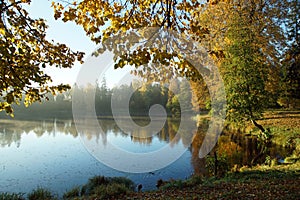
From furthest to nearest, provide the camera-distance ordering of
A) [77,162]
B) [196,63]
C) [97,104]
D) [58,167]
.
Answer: [97,104]
[77,162]
[58,167]
[196,63]

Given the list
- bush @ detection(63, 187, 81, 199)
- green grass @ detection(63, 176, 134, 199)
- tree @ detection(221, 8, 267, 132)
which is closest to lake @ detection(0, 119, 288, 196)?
bush @ detection(63, 187, 81, 199)

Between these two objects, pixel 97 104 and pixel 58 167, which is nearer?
pixel 58 167

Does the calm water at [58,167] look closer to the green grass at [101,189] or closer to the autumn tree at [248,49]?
the green grass at [101,189]

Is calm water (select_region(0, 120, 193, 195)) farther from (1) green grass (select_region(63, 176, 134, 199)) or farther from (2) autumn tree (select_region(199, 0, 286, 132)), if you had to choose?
(2) autumn tree (select_region(199, 0, 286, 132))

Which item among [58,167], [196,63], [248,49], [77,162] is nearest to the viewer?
[196,63]

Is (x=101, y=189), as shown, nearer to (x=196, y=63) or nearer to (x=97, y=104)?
(x=196, y=63)

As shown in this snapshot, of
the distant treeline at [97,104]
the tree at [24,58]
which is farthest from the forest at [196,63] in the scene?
the distant treeline at [97,104]

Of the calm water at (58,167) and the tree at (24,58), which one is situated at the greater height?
the tree at (24,58)

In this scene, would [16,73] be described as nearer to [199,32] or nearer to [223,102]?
[199,32]

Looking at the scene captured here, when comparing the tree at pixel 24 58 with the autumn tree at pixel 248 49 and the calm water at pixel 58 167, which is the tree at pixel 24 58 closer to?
the calm water at pixel 58 167

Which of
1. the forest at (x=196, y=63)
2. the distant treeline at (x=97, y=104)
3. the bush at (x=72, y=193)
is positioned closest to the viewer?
the forest at (x=196, y=63)

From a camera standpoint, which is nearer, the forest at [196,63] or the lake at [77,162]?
the forest at [196,63]

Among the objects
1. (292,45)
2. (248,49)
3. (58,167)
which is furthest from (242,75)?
(58,167)

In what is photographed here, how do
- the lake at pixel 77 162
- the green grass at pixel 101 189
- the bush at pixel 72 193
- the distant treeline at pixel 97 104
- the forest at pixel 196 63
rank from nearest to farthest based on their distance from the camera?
the forest at pixel 196 63
the green grass at pixel 101 189
the bush at pixel 72 193
the lake at pixel 77 162
the distant treeline at pixel 97 104
